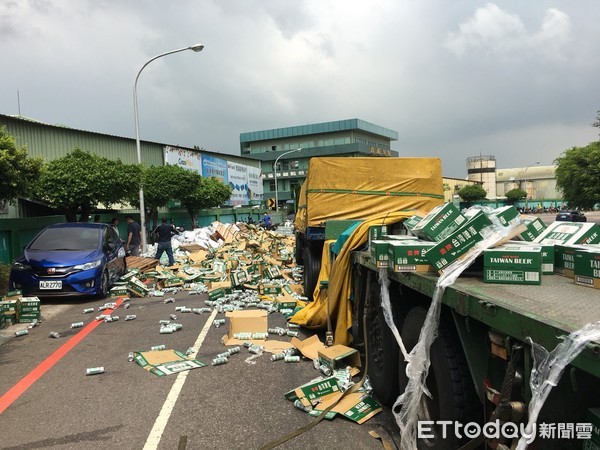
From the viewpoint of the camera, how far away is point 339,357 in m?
5.01

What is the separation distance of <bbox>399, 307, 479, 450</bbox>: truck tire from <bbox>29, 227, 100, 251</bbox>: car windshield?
9.21 m

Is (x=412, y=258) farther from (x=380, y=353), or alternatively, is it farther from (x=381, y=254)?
(x=380, y=353)

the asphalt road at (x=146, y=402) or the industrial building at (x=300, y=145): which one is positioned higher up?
the industrial building at (x=300, y=145)

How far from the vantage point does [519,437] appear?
6.98 feet

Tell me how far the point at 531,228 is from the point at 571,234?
1.17ft

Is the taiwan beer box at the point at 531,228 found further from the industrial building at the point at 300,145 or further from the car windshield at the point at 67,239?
the industrial building at the point at 300,145

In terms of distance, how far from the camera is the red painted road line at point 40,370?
4.68 metres

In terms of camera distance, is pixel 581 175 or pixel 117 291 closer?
pixel 117 291

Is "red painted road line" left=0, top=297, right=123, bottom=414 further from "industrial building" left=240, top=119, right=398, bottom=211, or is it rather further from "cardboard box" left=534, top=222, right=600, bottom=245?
"industrial building" left=240, top=119, right=398, bottom=211

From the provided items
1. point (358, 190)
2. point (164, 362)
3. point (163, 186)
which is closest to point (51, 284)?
point (164, 362)

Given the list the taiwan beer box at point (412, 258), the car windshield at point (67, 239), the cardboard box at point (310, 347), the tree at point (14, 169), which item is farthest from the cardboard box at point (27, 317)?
the taiwan beer box at point (412, 258)

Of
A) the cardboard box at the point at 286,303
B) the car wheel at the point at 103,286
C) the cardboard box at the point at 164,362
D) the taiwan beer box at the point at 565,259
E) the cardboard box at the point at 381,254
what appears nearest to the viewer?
the taiwan beer box at the point at 565,259

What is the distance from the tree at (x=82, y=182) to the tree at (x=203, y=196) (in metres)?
11.5

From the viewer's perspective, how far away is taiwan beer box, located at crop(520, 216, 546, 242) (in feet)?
12.0
